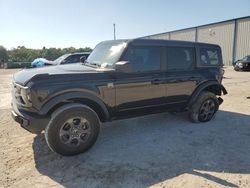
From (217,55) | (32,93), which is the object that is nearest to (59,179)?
(32,93)

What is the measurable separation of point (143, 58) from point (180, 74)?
1.02 metres

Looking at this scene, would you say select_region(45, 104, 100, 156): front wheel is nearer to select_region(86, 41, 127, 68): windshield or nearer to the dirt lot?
the dirt lot

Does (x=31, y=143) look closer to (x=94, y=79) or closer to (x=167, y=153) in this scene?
(x=94, y=79)

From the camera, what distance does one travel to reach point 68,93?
152 inches

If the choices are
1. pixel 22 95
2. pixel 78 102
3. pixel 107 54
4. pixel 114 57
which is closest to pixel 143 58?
pixel 114 57

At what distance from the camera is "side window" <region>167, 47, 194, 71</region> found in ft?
16.8

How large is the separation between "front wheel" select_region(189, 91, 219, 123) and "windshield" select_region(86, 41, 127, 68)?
7.56ft

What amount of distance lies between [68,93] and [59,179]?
1.32 meters

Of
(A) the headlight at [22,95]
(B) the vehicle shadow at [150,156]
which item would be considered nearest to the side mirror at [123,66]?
(B) the vehicle shadow at [150,156]

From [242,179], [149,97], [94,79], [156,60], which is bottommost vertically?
[242,179]

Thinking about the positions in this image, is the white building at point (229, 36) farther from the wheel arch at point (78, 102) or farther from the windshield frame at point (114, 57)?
the wheel arch at point (78, 102)

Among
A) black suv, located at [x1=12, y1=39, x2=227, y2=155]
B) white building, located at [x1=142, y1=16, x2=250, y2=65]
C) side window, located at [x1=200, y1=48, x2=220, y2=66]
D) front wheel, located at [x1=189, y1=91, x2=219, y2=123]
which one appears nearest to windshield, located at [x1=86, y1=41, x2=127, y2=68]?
black suv, located at [x1=12, y1=39, x2=227, y2=155]

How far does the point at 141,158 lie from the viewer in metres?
3.90

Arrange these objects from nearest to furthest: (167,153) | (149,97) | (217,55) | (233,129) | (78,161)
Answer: (78,161)
(167,153)
(149,97)
(233,129)
(217,55)
